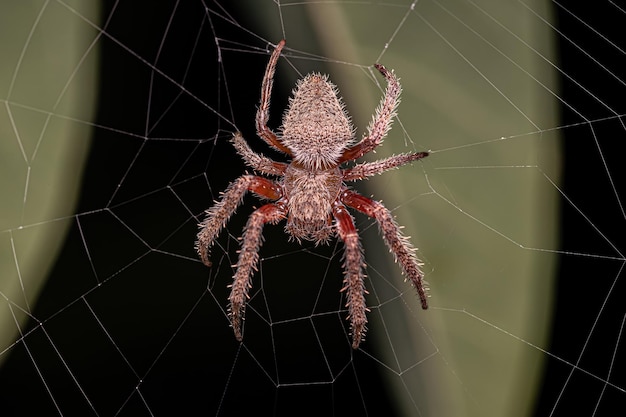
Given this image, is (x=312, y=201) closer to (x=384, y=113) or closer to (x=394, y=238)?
(x=394, y=238)

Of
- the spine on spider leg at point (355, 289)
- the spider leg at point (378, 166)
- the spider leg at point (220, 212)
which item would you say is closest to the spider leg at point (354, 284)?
the spine on spider leg at point (355, 289)

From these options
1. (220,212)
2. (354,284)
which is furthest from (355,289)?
(220,212)

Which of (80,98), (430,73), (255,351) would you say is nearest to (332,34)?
(430,73)

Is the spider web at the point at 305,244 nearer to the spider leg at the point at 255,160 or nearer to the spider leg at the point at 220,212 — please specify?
the spider leg at the point at 255,160

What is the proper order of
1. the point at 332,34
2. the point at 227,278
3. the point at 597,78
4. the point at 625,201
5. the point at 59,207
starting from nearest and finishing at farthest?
the point at 59,207 < the point at 332,34 < the point at 597,78 < the point at 625,201 < the point at 227,278

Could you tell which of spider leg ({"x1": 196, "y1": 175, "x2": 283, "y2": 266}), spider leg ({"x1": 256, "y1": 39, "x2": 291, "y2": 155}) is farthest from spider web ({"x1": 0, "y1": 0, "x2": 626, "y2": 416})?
spider leg ({"x1": 196, "y1": 175, "x2": 283, "y2": 266})

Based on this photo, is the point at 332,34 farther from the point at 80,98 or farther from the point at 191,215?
the point at 191,215
